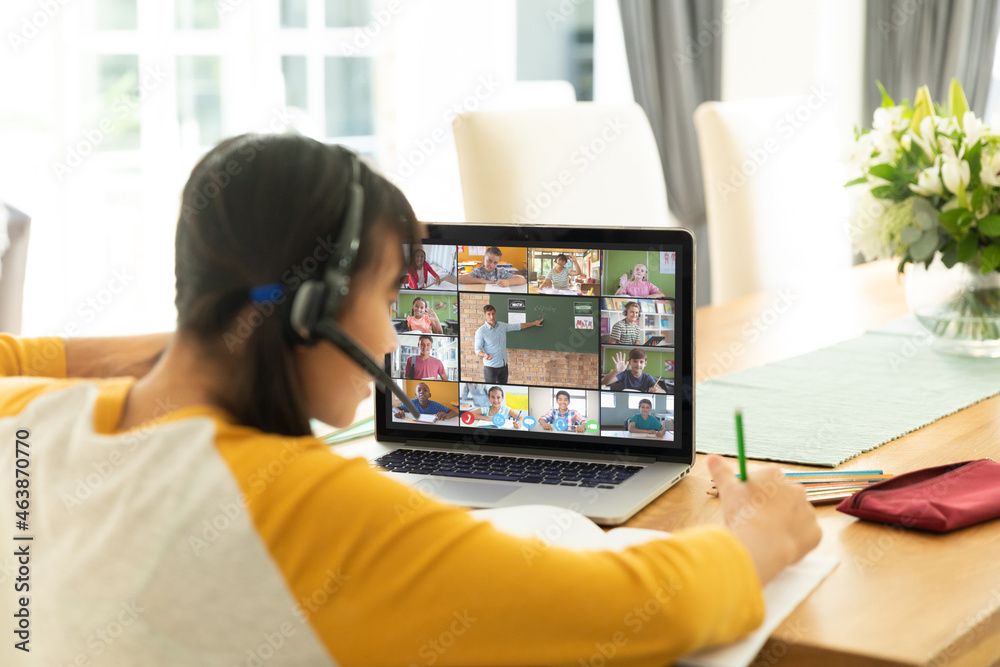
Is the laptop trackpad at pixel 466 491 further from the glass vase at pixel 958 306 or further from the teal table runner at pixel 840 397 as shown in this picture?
the glass vase at pixel 958 306

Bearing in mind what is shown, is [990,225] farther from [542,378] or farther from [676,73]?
[676,73]

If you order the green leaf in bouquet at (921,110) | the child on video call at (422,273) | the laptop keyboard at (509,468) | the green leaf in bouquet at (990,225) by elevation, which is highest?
the green leaf in bouquet at (921,110)

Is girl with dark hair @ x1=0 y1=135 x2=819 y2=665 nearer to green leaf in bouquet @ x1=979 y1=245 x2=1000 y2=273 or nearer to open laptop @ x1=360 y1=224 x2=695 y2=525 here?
open laptop @ x1=360 y1=224 x2=695 y2=525

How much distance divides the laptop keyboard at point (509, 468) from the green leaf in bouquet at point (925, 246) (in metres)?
0.68

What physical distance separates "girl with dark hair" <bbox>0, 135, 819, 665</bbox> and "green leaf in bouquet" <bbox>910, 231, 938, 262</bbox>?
91 cm

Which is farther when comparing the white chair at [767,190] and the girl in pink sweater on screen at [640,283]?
the white chair at [767,190]

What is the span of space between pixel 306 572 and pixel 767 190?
2071 mm

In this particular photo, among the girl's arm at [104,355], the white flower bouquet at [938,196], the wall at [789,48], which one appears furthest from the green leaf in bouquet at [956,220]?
the wall at [789,48]

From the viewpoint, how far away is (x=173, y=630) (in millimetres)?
661

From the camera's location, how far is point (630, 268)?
3.62 feet

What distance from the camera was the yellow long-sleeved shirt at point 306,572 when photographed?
622 mm

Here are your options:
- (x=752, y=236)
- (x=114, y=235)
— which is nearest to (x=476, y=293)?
(x=752, y=236)

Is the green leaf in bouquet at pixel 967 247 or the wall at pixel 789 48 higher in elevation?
the wall at pixel 789 48

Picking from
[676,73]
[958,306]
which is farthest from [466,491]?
[676,73]
